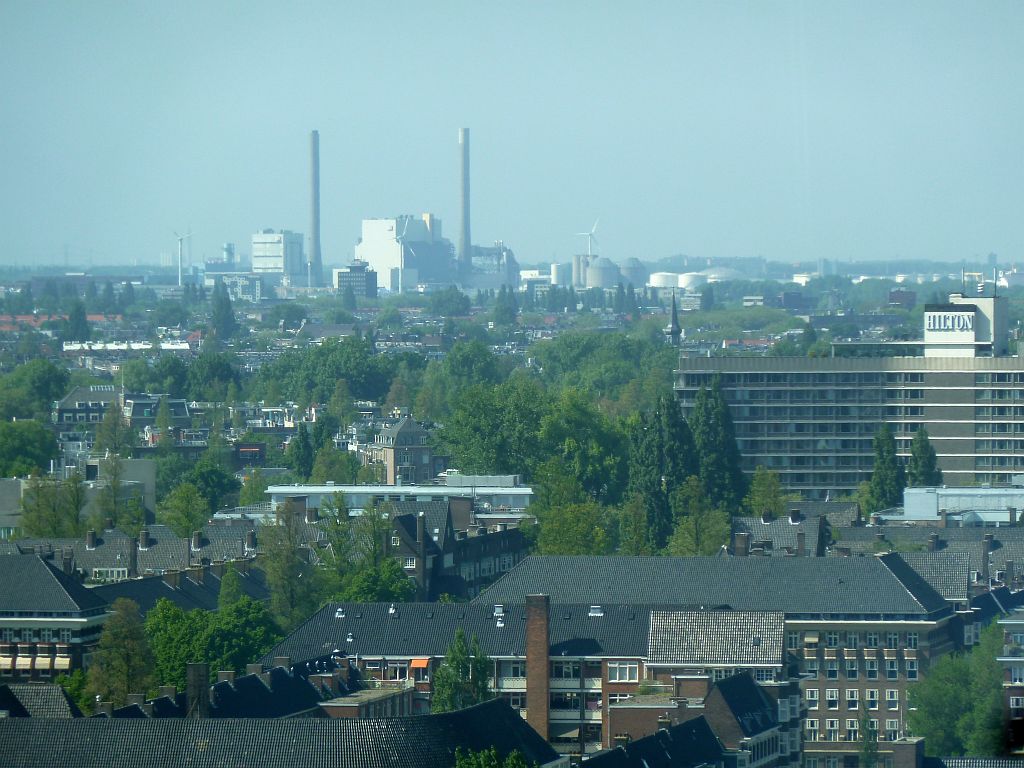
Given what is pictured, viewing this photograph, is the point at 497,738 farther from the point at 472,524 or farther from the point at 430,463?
the point at 430,463

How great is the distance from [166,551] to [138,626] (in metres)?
16.8

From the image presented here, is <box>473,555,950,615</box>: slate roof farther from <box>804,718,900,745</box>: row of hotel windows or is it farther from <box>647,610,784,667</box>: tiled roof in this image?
<box>647,610,784,667</box>: tiled roof

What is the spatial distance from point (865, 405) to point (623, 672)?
142 feet

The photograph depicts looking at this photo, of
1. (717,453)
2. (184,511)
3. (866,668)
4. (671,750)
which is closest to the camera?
(671,750)

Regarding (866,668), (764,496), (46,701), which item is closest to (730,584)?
(866,668)

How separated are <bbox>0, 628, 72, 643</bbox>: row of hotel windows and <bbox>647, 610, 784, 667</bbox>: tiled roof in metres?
11.6

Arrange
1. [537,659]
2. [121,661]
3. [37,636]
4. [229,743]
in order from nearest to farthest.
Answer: [229,743] < [121,661] < [537,659] < [37,636]

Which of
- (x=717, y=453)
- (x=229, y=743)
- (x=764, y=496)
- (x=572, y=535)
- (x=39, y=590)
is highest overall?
(x=717, y=453)

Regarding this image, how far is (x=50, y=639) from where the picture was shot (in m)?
53.8

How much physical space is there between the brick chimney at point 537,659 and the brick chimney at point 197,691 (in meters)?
7.51

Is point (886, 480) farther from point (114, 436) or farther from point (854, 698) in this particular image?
point (114, 436)

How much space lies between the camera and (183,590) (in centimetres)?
5859

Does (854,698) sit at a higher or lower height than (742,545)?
lower

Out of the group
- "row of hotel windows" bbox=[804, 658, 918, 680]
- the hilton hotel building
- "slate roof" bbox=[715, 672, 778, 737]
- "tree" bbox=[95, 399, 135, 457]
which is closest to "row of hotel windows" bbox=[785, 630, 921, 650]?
"row of hotel windows" bbox=[804, 658, 918, 680]
